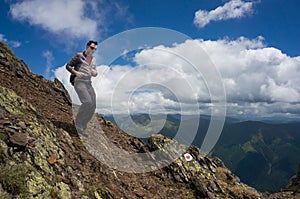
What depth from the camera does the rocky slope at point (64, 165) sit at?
7.52 metres

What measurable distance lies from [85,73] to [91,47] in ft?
4.55

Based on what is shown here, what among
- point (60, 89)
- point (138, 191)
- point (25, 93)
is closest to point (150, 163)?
point (138, 191)

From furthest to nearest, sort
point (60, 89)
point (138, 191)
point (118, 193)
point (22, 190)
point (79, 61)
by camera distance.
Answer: point (60, 89) → point (138, 191) → point (79, 61) → point (118, 193) → point (22, 190)

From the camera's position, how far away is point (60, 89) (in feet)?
81.7

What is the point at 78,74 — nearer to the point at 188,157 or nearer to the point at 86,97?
the point at 86,97

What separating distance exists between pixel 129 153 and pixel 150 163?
1.89 meters

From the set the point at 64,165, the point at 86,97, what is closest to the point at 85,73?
the point at 86,97

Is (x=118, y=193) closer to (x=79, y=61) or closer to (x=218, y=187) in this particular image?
(x=79, y=61)

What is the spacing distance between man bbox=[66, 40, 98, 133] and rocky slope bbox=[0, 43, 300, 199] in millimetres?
2442

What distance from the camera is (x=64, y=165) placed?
9.59 meters

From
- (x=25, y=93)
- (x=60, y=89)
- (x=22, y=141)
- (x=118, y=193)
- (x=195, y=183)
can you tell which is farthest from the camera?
(x=60, y=89)

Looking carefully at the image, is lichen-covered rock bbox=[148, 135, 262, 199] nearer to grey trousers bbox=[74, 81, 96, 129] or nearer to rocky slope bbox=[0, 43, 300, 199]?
rocky slope bbox=[0, 43, 300, 199]

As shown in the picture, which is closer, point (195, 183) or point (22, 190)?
point (22, 190)

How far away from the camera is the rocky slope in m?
7.52
